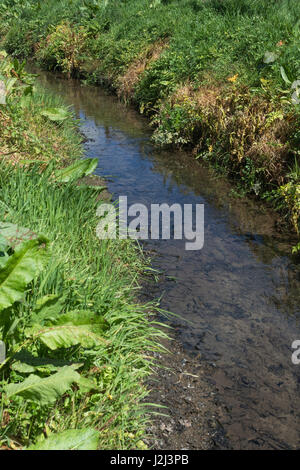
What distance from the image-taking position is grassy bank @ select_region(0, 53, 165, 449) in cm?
256

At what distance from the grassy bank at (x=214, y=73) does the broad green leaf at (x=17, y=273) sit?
12.7 feet

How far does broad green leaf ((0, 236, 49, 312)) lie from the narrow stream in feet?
5.45

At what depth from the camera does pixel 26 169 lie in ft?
16.8

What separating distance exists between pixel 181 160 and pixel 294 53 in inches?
95.3

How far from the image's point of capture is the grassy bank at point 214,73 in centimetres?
668

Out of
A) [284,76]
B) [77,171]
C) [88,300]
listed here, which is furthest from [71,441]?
[284,76]

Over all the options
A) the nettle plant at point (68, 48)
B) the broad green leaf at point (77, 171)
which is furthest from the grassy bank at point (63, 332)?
the nettle plant at point (68, 48)

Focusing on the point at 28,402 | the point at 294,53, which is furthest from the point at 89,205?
the point at 294,53

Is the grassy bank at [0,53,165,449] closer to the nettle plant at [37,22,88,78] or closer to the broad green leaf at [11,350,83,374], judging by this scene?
the broad green leaf at [11,350,83,374]

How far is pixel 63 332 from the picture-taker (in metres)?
2.74

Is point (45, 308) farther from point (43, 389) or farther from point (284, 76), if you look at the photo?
point (284, 76)

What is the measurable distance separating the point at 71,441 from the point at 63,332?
1.96 ft

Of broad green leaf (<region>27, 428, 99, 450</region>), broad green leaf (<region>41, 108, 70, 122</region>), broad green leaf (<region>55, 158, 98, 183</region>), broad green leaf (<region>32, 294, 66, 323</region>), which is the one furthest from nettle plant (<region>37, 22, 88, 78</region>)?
broad green leaf (<region>27, 428, 99, 450</region>)

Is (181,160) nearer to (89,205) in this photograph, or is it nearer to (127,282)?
(89,205)
